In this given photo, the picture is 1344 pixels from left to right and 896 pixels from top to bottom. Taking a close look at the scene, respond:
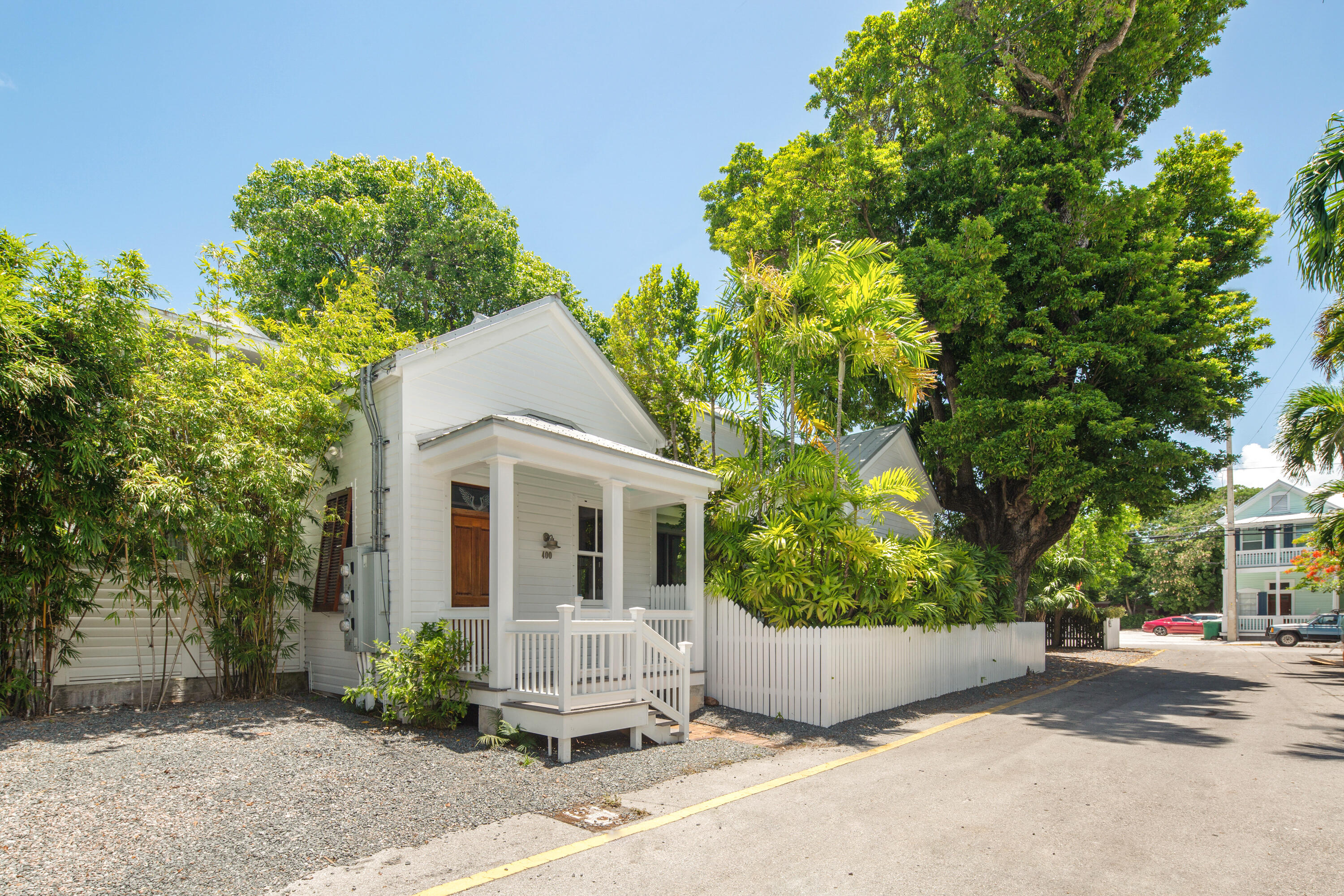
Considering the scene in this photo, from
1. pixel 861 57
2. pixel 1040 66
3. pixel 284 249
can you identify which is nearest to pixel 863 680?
pixel 1040 66

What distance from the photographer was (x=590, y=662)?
25.8 ft

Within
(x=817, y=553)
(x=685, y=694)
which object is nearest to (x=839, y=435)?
(x=817, y=553)

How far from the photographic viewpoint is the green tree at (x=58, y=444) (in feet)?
23.2

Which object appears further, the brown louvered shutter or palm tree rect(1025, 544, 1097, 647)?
palm tree rect(1025, 544, 1097, 647)

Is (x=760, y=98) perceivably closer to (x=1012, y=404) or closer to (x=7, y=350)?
(x=1012, y=404)

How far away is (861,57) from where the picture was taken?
673 inches

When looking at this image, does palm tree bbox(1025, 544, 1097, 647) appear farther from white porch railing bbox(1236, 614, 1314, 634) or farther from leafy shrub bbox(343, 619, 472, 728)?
white porch railing bbox(1236, 614, 1314, 634)

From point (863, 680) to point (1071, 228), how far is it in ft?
33.1

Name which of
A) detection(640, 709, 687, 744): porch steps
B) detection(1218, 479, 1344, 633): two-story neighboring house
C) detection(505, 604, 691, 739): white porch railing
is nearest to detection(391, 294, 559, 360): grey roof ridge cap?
detection(505, 604, 691, 739): white porch railing

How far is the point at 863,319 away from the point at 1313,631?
3002 centimetres

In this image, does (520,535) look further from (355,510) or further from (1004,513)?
(1004,513)

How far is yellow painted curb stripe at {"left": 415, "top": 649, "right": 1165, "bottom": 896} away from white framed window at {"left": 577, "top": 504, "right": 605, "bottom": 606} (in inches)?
196

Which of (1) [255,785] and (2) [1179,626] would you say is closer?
(1) [255,785]

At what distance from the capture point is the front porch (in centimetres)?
766
